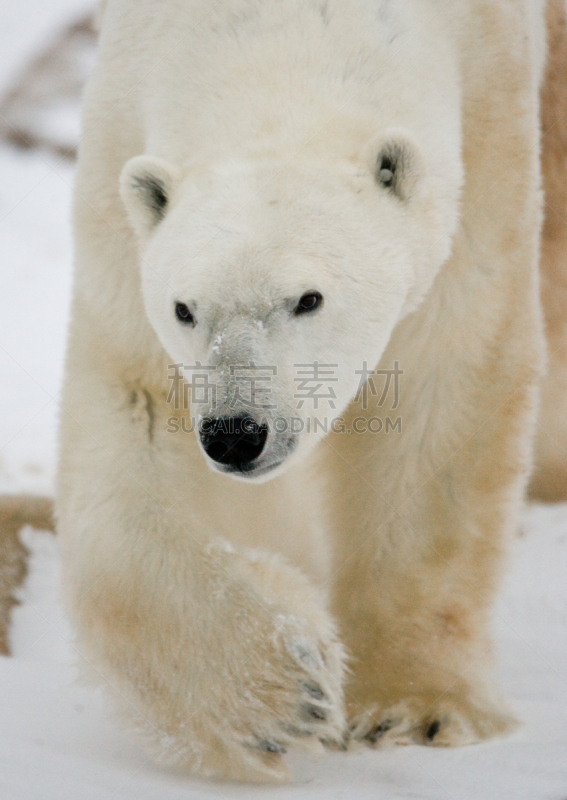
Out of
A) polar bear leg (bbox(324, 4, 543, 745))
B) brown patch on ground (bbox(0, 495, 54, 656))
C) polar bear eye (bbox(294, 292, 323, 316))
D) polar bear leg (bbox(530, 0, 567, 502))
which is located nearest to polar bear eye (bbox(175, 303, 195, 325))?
polar bear eye (bbox(294, 292, 323, 316))

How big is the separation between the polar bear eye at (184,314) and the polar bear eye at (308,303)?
23cm

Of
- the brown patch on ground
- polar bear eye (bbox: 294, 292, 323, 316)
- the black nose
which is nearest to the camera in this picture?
the black nose

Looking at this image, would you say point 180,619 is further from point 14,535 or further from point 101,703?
point 14,535

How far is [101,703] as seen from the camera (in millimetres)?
2615

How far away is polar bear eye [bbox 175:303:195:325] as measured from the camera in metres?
2.11

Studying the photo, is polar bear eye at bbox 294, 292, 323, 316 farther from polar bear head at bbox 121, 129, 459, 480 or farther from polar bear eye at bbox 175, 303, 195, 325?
polar bear eye at bbox 175, 303, 195, 325

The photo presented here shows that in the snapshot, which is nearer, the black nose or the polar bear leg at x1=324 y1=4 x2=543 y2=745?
the black nose

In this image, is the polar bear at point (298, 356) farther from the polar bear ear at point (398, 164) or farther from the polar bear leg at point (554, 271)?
the polar bear leg at point (554, 271)

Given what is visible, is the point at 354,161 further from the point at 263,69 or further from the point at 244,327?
the point at 244,327

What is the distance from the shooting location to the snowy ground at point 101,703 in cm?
203

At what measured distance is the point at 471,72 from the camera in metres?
2.58

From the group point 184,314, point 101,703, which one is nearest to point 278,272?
point 184,314

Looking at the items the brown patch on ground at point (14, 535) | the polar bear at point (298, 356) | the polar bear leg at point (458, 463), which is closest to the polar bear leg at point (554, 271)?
the polar bear at point (298, 356)

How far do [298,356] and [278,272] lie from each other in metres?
0.18
